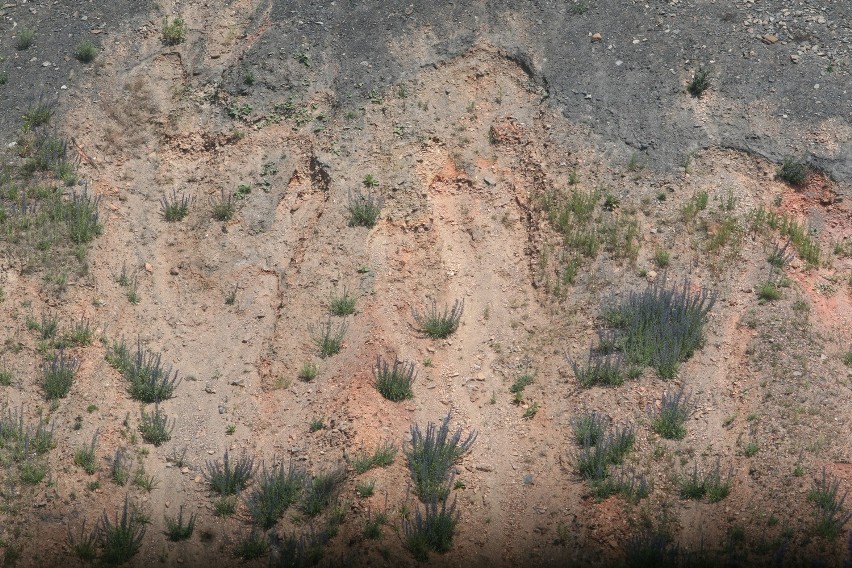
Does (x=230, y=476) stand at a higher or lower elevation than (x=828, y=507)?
lower

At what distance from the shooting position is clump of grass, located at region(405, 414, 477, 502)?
12.2 metres

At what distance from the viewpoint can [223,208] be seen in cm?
1543

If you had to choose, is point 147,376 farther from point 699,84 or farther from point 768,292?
point 699,84

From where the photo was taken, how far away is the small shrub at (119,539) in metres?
11.6

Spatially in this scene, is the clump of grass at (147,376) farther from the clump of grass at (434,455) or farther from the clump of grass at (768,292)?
the clump of grass at (768,292)

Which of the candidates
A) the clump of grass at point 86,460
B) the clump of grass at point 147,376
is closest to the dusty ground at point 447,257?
the clump of grass at point 86,460

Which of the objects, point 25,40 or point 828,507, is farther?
point 25,40

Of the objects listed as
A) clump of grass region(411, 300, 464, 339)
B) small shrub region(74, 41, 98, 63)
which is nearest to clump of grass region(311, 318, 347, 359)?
clump of grass region(411, 300, 464, 339)

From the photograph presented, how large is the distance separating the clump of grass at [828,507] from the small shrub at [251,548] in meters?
6.18

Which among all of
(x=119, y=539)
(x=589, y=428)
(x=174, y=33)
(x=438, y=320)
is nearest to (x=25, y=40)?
(x=174, y=33)

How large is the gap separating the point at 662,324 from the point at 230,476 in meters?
5.85

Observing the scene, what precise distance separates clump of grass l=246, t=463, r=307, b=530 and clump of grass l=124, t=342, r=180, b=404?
202cm

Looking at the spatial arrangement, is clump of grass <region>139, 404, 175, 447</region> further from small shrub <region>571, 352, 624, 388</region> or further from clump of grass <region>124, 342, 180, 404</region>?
small shrub <region>571, 352, 624, 388</region>

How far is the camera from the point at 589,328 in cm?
1384
